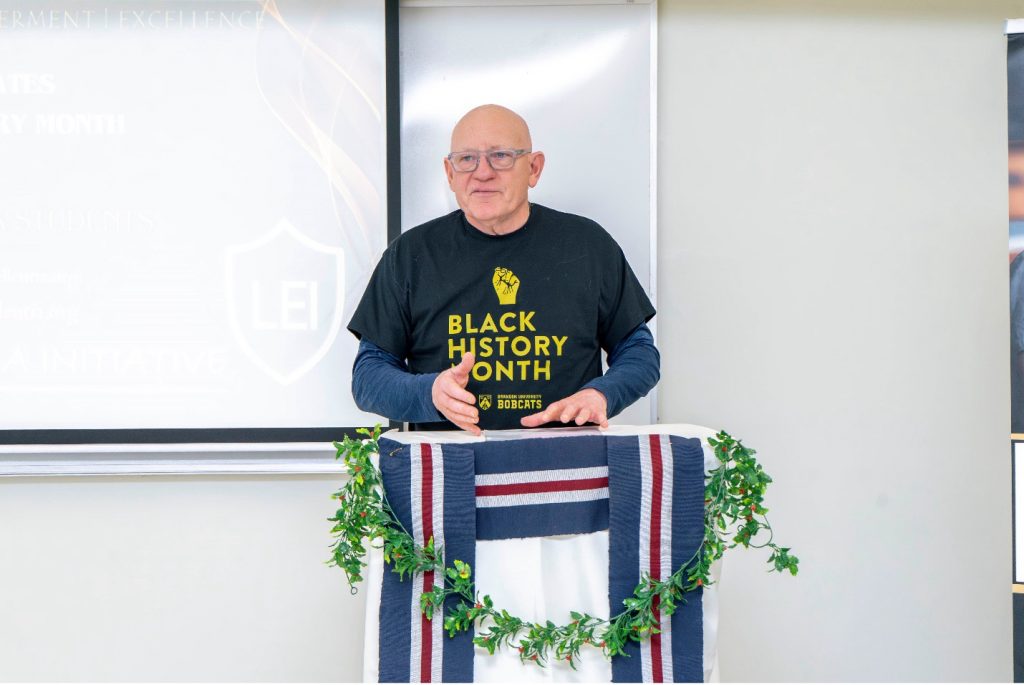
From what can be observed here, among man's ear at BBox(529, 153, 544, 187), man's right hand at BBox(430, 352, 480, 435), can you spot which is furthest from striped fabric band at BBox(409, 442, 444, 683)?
man's ear at BBox(529, 153, 544, 187)

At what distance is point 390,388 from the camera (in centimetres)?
145

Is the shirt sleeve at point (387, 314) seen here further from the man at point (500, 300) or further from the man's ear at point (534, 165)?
the man's ear at point (534, 165)

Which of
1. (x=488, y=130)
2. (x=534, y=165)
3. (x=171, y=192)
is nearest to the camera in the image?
(x=488, y=130)

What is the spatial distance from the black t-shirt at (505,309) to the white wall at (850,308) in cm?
48

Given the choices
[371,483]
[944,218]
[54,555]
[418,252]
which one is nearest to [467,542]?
[371,483]

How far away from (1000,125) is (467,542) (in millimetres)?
1862

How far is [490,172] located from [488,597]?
84 cm

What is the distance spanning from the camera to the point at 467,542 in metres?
1.12

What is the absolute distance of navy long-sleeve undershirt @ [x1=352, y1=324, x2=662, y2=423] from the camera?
1410mm

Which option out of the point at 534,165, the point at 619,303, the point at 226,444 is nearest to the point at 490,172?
the point at 534,165

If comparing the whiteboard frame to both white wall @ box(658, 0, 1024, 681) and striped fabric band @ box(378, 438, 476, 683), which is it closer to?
white wall @ box(658, 0, 1024, 681)

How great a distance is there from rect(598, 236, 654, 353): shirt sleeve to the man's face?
0.24 meters

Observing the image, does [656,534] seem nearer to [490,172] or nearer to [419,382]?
[419,382]

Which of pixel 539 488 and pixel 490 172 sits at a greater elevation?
pixel 490 172
